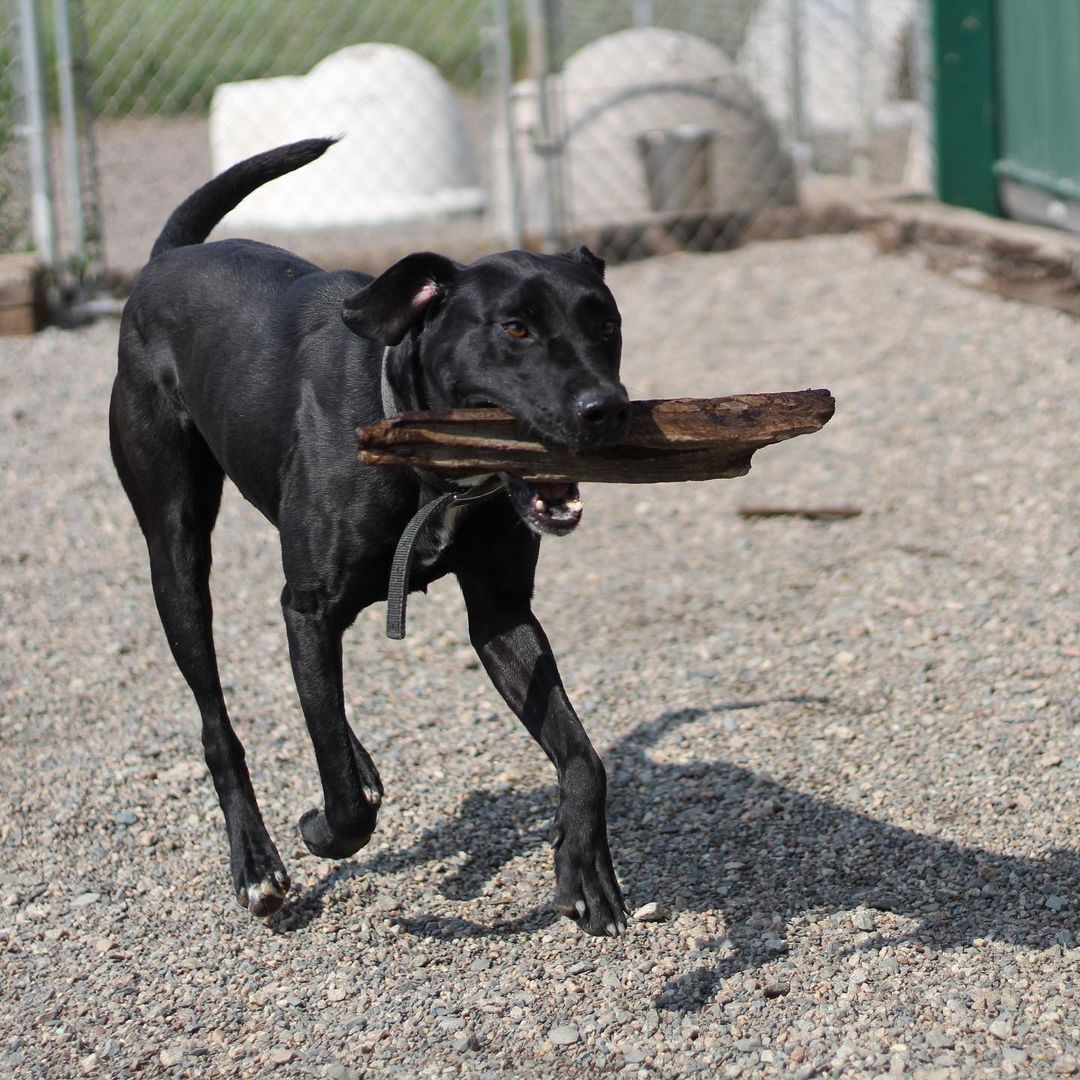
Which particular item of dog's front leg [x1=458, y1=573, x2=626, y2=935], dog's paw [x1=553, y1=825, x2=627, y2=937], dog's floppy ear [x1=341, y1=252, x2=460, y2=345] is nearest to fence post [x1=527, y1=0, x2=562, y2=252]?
dog's front leg [x1=458, y1=573, x2=626, y2=935]

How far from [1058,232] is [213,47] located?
9.64 meters

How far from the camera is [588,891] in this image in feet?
9.87

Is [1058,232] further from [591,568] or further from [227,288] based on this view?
[227,288]

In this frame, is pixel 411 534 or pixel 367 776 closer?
pixel 411 534

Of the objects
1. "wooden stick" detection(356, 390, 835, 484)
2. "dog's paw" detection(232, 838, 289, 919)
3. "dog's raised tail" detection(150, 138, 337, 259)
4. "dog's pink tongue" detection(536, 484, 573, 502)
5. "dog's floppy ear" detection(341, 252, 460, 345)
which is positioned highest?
"dog's raised tail" detection(150, 138, 337, 259)

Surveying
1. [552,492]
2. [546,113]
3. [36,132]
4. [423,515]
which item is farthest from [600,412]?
[546,113]

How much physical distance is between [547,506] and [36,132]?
6.55 metres

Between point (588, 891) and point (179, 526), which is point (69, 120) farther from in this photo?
point (588, 891)

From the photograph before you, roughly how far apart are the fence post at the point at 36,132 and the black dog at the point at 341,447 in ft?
16.6

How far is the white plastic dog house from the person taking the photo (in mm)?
11023

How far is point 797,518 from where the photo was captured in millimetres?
6062

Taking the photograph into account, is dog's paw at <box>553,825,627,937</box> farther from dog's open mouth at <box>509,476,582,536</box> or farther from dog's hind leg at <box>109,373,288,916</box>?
dog's hind leg at <box>109,373,288,916</box>

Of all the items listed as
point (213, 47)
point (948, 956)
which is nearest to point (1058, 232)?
point (948, 956)

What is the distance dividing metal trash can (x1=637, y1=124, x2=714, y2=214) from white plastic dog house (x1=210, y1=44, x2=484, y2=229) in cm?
196
